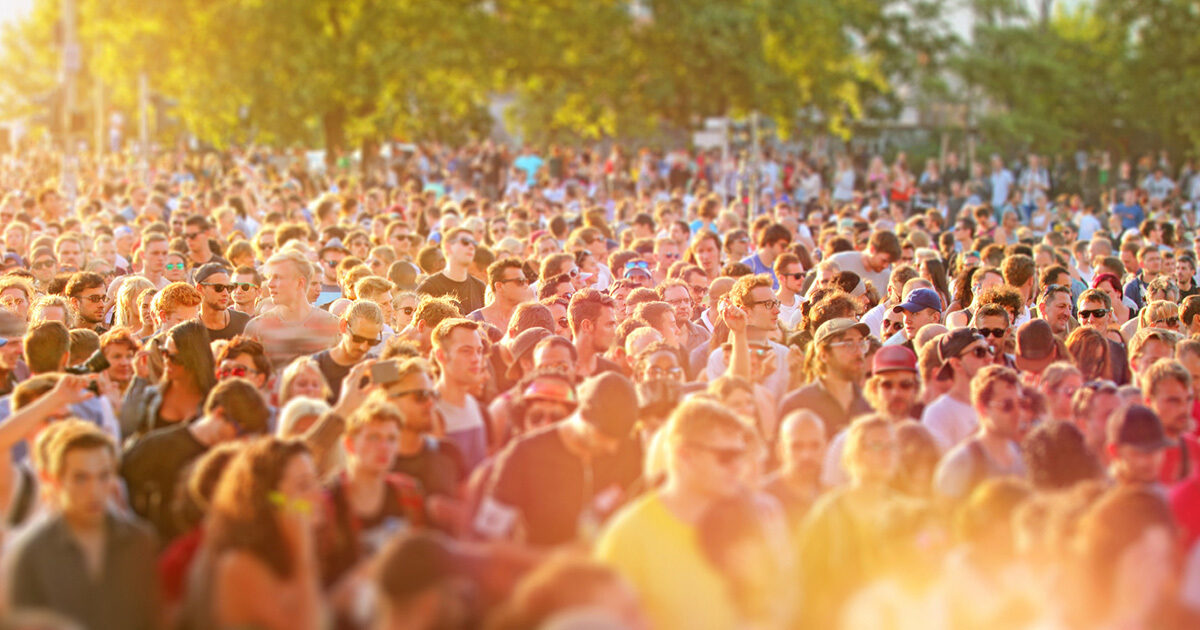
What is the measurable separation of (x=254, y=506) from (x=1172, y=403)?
3849 millimetres

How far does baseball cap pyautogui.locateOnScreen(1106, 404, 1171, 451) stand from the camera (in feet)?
18.9

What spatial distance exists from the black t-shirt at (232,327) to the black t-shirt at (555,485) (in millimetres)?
3772

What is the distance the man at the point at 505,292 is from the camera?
33.6 ft

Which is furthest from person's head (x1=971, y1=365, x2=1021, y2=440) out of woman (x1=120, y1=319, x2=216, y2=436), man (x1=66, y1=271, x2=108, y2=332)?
man (x1=66, y1=271, x2=108, y2=332)

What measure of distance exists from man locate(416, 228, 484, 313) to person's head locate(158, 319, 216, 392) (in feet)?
12.8

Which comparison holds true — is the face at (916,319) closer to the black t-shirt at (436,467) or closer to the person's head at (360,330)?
the person's head at (360,330)

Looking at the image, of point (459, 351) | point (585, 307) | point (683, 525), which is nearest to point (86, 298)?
point (585, 307)

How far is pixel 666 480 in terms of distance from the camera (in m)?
5.41

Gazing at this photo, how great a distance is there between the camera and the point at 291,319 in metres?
9.33

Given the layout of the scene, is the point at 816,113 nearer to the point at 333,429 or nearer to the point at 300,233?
the point at 300,233

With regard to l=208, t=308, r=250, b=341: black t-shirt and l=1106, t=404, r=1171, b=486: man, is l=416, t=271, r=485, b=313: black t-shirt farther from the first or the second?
l=1106, t=404, r=1171, b=486: man

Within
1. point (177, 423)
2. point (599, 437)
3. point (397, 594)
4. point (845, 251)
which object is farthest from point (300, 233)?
point (397, 594)

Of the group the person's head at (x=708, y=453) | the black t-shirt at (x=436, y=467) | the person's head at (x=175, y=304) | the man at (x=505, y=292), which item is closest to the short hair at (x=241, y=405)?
the black t-shirt at (x=436, y=467)

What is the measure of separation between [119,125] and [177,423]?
140ft
